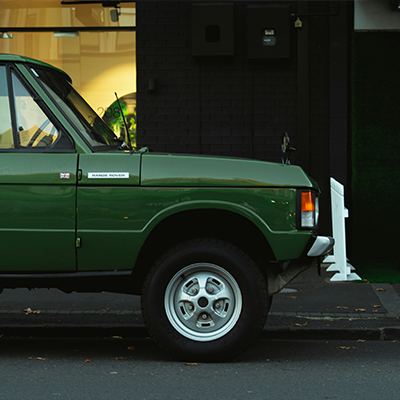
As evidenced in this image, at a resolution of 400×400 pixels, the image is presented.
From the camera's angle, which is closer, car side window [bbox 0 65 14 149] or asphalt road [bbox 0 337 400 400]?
asphalt road [bbox 0 337 400 400]

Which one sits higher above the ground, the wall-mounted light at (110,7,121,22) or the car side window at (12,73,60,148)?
the wall-mounted light at (110,7,121,22)

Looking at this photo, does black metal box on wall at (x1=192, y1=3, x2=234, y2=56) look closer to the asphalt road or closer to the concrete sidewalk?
the concrete sidewalk

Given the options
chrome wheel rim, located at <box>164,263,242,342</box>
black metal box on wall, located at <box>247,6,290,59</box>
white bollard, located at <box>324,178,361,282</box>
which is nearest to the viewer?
chrome wheel rim, located at <box>164,263,242,342</box>

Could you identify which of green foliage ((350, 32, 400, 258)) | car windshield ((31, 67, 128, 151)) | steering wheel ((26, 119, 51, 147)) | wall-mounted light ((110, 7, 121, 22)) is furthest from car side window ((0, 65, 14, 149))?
green foliage ((350, 32, 400, 258))

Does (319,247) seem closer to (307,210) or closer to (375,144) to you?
(307,210)

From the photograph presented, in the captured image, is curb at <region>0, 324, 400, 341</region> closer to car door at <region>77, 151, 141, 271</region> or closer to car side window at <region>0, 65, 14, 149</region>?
car door at <region>77, 151, 141, 271</region>

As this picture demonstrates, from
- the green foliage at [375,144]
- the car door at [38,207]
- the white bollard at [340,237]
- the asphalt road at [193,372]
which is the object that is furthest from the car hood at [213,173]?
the green foliage at [375,144]

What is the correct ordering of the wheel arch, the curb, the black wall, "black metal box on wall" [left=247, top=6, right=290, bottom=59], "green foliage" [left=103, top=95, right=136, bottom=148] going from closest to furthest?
the wheel arch → the curb → "black metal box on wall" [left=247, top=6, right=290, bottom=59] → the black wall → "green foliage" [left=103, top=95, right=136, bottom=148]

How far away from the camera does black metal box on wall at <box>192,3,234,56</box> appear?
10266 millimetres

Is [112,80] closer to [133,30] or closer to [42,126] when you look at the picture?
[133,30]

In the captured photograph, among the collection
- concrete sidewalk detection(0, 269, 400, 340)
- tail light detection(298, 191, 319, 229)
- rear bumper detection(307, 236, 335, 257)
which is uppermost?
tail light detection(298, 191, 319, 229)

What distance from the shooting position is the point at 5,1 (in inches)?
432

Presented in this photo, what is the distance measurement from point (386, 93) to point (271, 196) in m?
6.10

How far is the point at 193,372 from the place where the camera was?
496cm
